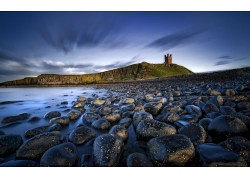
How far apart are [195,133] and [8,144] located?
111 inches

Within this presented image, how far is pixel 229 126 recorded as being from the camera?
A: 192 centimetres

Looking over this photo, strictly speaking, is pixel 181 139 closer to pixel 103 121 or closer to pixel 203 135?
pixel 203 135

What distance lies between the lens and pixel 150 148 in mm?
1657

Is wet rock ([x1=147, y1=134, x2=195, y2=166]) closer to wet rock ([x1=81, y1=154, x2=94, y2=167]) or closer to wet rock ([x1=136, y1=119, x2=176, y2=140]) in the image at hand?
wet rock ([x1=136, y1=119, x2=176, y2=140])

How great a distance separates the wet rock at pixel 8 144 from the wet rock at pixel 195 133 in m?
2.64

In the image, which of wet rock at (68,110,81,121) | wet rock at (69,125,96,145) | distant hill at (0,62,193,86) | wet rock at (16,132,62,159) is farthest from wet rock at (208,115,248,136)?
distant hill at (0,62,193,86)

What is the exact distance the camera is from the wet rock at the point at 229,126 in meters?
1.90

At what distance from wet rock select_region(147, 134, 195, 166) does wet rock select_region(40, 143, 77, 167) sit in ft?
3.37

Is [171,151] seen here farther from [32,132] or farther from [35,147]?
[32,132]

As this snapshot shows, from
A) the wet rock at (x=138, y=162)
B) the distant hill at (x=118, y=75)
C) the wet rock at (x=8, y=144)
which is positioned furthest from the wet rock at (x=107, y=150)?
the distant hill at (x=118, y=75)

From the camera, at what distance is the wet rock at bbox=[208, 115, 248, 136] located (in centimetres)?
190

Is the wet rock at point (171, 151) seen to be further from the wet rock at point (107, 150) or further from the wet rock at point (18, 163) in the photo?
the wet rock at point (18, 163)

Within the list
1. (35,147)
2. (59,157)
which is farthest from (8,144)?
(59,157)
